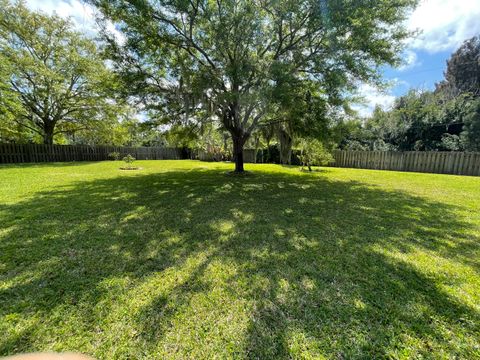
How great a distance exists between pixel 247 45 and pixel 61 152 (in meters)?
15.7

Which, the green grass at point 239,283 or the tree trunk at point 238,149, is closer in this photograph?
the green grass at point 239,283

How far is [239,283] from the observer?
73.5 inches

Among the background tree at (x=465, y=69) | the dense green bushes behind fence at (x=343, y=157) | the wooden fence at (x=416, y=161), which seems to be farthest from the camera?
the background tree at (x=465, y=69)

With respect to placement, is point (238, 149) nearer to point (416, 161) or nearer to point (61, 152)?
point (416, 161)

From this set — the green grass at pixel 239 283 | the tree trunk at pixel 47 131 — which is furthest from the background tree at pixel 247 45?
the tree trunk at pixel 47 131

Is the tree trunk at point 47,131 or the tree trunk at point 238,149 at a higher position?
the tree trunk at point 47,131

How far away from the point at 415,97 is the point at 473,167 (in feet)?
45.0

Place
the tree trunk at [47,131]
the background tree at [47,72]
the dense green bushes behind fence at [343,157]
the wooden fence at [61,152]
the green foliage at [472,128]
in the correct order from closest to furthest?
the dense green bushes behind fence at [343,157], the background tree at [47,72], the green foliage at [472,128], the wooden fence at [61,152], the tree trunk at [47,131]

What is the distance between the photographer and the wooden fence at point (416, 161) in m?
9.55

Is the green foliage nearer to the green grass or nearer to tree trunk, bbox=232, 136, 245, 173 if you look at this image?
the green grass

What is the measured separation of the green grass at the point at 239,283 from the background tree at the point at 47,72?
1154cm

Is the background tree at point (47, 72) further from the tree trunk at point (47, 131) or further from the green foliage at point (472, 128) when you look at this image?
the green foliage at point (472, 128)

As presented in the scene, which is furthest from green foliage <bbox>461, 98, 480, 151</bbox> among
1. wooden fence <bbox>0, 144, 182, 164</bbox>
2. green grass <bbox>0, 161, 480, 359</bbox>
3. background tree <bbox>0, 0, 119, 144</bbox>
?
wooden fence <bbox>0, 144, 182, 164</bbox>

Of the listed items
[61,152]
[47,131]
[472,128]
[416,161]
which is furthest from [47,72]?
[472,128]
